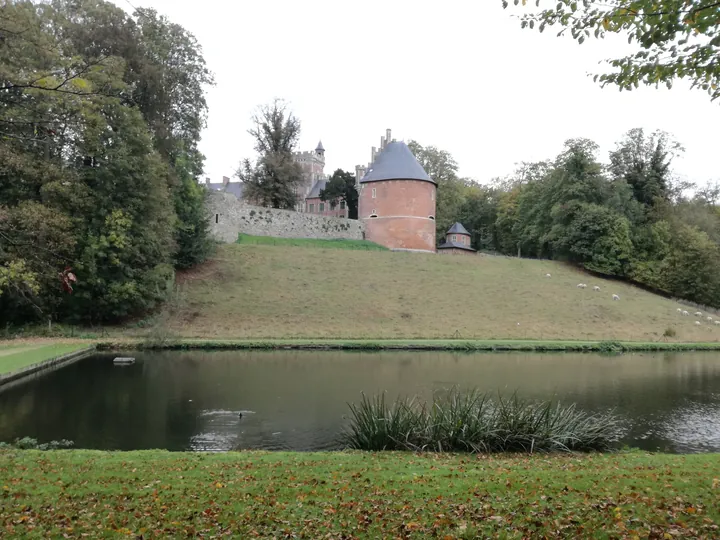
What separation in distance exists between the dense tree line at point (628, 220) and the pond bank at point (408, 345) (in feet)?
48.6

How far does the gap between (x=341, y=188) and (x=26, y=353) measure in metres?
36.1

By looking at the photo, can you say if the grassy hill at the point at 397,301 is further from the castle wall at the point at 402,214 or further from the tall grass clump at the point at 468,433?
the tall grass clump at the point at 468,433

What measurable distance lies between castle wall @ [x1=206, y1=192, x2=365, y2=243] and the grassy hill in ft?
7.10

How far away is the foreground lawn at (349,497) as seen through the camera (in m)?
3.84

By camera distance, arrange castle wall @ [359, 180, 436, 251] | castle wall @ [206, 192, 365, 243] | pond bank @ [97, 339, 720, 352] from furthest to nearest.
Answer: castle wall @ [359, 180, 436, 251] < castle wall @ [206, 192, 365, 243] < pond bank @ [97, 339, 720, 352]

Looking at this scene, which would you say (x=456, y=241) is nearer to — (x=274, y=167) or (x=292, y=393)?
(x=274, y=167)

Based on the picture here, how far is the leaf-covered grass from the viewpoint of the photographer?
36.4m

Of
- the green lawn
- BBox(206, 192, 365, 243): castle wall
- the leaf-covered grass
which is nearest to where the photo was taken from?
the green lawn

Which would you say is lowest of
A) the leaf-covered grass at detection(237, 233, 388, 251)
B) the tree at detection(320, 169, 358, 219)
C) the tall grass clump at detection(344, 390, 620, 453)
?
the tall grass clump at detection(344, 390, 620, 453)

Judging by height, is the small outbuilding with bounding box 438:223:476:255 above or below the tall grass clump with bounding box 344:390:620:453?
above

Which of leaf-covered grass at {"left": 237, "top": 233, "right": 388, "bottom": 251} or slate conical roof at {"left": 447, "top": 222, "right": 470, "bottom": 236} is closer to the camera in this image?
leaf-covered grass at {"left": 237, "top": 233, "right": 388, "bottom": 251}

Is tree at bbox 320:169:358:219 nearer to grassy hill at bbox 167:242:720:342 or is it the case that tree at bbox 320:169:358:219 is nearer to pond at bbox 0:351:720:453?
grassy hill at bbox 167:242:720:342

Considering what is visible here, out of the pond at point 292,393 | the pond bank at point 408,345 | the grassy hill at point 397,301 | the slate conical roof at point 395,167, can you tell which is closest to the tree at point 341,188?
the slate conical roof at point 395,167

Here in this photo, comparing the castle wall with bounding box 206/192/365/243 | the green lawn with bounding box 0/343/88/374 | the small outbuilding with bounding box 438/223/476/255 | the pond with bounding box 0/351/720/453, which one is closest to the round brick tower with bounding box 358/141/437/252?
the castle wall with bounding box 206/192/365/243
